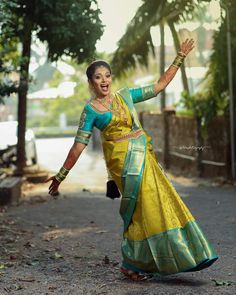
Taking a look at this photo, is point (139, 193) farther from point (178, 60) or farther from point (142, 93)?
point (178, 60)

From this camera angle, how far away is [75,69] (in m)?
39.1

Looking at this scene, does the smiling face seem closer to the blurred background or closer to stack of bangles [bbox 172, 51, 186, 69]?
stack of bangles [bbox 172, 51, 186, 69]

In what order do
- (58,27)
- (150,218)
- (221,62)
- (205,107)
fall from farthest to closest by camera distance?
(205,107)
(221,62)
(58,27)
(150,218)

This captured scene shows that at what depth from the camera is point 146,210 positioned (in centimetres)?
529

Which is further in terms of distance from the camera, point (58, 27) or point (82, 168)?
point (82, 168)

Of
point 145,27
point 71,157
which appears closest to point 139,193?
point 71,157

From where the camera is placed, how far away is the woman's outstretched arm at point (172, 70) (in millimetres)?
5535

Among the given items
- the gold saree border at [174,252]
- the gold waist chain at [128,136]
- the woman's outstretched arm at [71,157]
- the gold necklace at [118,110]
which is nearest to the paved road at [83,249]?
the gold saree border at [174,252]

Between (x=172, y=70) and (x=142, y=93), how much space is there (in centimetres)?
31

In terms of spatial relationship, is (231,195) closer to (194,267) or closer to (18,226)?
(18,226)

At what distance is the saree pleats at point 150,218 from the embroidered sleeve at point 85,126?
0.44 feet

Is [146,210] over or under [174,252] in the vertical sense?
over

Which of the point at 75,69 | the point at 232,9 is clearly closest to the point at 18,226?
the point at 232,9

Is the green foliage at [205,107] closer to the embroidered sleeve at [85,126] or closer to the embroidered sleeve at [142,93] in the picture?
the embroidered sleeve at [142,93]
